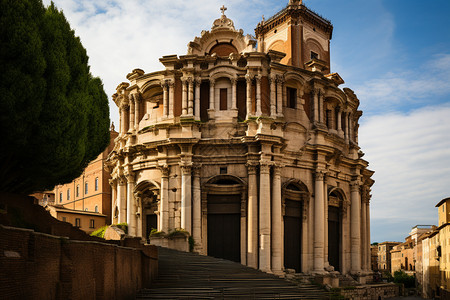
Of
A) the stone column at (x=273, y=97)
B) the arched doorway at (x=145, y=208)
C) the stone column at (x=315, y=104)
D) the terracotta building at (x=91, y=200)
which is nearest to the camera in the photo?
the stone column at (x=273, y=97)

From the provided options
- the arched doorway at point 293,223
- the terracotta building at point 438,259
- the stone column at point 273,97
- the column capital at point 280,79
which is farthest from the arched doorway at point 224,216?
the terracotta building at point 438,259

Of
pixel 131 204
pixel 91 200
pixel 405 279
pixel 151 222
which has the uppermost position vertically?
pixel 91 200

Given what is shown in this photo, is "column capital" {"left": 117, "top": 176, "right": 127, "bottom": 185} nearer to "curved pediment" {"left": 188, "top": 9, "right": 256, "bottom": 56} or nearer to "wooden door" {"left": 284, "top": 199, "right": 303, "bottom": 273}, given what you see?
"curved pediment" {"left": 188, "top": 9, "right": 256, "bottom": 56}

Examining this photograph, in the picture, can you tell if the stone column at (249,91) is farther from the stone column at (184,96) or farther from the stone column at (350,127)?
the stone column at (350,127)

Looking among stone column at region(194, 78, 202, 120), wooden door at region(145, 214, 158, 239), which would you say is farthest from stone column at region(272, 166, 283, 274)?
wooden door at region(145, 214, 158, 239)

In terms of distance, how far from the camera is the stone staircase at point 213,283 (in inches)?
869

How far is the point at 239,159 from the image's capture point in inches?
1316

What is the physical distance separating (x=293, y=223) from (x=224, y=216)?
4.75 meters

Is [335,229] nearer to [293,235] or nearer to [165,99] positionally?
[293,235]

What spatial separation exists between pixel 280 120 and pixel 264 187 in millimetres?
4776

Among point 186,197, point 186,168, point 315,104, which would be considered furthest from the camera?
point 315,104

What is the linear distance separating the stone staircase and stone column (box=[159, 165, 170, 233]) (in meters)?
4.94

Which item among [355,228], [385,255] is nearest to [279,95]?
[355,228]

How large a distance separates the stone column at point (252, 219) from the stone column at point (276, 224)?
1.09m
